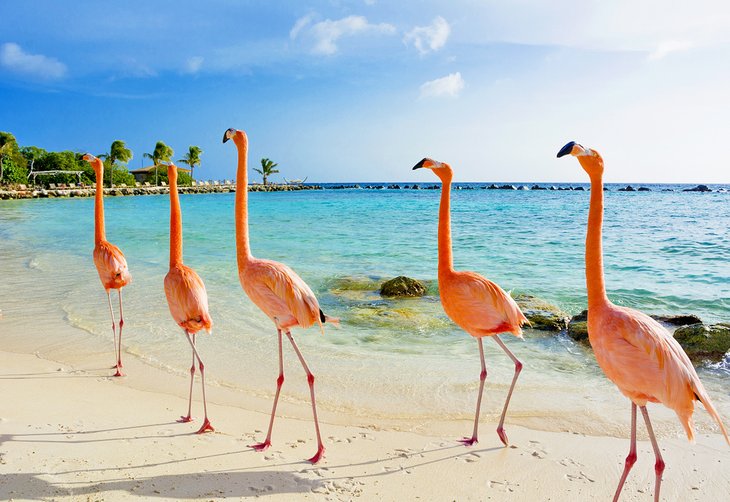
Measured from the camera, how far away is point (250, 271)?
161 inches

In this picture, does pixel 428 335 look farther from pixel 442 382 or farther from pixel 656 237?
pixel 656 237

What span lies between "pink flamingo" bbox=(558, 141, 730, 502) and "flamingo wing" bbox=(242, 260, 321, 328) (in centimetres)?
197

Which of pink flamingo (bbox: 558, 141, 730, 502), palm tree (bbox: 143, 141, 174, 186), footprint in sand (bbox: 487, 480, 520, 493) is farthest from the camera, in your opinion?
palm tree (bbox: 143, 141, 174, 186)

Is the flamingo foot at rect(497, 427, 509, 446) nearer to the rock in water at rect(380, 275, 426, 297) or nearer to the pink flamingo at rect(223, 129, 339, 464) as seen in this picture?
the pink flamingo at rect(223, 129, 339, 464)

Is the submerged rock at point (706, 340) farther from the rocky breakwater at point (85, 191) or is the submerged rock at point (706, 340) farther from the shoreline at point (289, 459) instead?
the rocky breakwater at point (85, 191)

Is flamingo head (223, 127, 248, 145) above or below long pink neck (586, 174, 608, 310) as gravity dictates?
above

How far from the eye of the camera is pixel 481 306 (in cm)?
420

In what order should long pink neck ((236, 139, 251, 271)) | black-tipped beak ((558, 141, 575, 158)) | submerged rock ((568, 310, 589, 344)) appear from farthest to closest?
submerged rock ((568, 310, 589, 344))
long pink neck ((236, 139, 251, 271))
black-tipped beak ((558, 141, 575, 158))

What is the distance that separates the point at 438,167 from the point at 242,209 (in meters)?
1.76

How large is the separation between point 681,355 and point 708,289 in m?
9.93

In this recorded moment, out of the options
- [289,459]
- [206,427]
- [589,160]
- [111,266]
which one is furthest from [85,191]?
[589,160]

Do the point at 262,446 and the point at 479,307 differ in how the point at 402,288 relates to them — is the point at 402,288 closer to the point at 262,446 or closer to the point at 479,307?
the point at 479,307

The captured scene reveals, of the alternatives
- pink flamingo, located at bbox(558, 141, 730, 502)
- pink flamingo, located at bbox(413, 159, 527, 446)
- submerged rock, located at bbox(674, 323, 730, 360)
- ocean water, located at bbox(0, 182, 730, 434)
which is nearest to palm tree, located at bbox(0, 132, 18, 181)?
ocean water, located at bbox(0, 182, 730, 434)

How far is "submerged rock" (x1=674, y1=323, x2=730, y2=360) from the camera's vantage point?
666 cm
